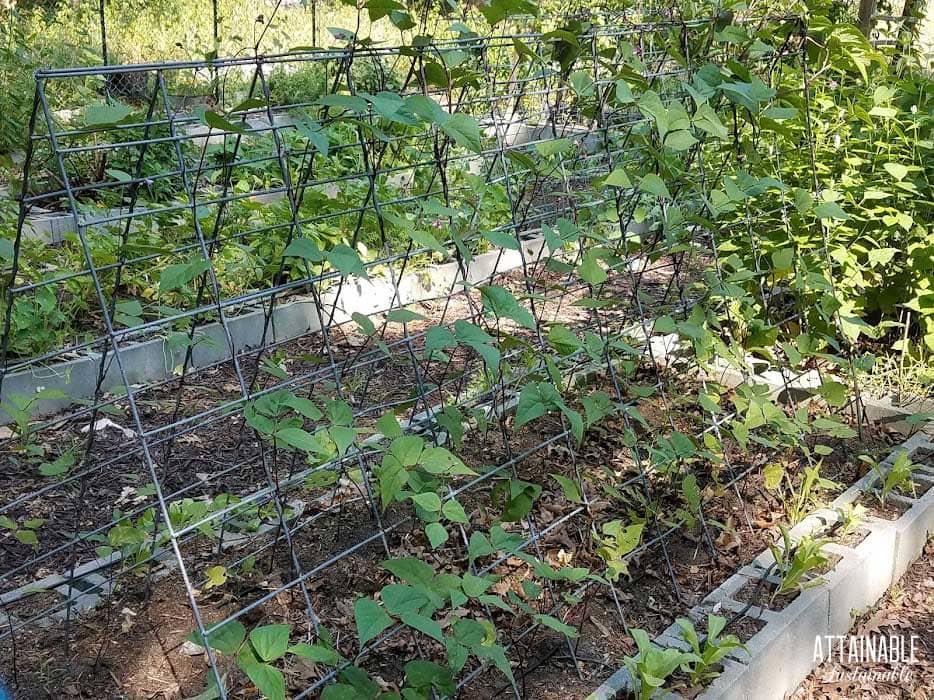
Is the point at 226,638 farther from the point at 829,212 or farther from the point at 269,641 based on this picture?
the point at 829,212

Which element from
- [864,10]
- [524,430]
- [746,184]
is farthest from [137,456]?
[864,10]

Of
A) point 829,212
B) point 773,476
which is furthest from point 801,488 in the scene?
point 829,212

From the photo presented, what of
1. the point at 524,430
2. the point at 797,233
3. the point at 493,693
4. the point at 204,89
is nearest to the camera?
the point at 493,693

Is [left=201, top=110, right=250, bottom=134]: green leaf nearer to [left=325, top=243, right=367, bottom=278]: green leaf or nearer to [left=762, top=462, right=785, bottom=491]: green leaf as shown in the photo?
[left=325, top=243, right=367, bottom=278]: green leaf

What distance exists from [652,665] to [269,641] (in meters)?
0.92

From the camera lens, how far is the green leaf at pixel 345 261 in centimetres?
193

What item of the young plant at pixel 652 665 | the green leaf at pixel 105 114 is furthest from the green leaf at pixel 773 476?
the green leaf at pixel 105 114

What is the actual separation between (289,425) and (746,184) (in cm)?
168

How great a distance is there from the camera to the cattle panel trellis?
1.97 m

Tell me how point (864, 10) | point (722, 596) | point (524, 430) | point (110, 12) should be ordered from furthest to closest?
point (110, 12) < point (864, 10) < point (524, 430) < point (722, 596)

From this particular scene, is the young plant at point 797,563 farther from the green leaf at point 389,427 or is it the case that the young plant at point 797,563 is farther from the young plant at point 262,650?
the young plant at point 262,650

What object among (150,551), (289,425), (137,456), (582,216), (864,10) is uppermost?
(864,10)

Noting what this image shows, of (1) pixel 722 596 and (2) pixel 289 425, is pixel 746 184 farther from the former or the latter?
(2) pixel 289 425

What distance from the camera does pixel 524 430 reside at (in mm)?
3551
